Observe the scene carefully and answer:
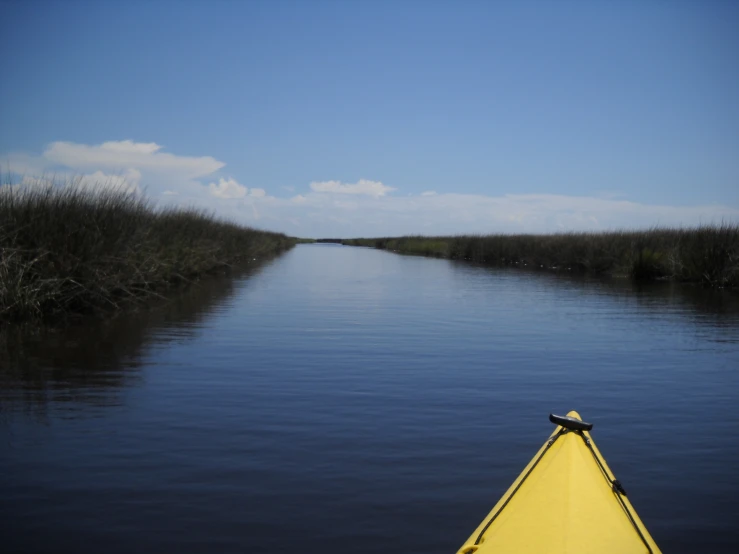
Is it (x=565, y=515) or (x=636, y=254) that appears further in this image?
(x=636, y=254)

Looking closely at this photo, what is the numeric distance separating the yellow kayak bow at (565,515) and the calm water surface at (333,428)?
704mm

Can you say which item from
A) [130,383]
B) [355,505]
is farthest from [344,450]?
[130,383]

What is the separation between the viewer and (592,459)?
12.4 ft

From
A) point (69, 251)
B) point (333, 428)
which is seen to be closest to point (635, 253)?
point (69, 251)

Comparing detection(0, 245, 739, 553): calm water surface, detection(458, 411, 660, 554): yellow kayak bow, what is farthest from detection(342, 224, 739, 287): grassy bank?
detection(458, 411, 660, 554): yellow kayak bow

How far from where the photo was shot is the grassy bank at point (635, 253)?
23.1 m

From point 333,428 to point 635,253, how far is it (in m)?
24.7

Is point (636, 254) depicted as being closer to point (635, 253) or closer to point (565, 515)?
point (635, 253)

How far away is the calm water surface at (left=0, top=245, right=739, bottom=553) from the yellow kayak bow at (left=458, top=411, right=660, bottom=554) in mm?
704


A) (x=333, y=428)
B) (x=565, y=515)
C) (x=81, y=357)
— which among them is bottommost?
(x=333, y=428)

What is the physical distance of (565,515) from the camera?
10.5 ft

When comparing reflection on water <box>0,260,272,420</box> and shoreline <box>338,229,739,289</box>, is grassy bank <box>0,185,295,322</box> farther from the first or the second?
shoreline <box>338,229,739,289</box>

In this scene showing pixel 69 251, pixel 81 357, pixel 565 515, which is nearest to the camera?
pixel 565 515

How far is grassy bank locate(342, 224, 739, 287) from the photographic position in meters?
23.1
